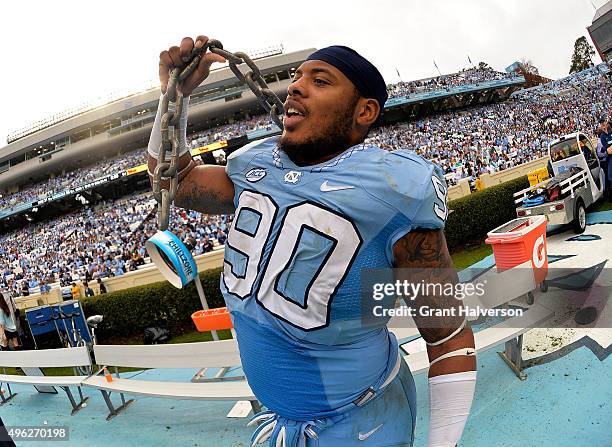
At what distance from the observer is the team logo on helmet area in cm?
142

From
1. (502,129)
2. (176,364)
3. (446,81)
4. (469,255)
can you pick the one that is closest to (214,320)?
(176,364)

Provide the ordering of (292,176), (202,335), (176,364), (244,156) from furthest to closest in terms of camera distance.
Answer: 1. (202,335)
2. (176,364)
3. (244,156)
4. (292,176)

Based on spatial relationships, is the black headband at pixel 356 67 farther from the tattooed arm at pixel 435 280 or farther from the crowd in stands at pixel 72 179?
the crowd in stands at pixel 72 179

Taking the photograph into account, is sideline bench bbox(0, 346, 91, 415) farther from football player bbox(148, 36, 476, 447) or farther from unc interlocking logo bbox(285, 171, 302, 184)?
unc interlocking logo bbox(285, 171, 302, 184)

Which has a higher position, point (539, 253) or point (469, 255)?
point (539, 253)

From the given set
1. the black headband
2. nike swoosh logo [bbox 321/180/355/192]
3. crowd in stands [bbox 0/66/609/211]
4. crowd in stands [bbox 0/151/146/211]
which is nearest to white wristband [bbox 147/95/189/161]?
the black headband

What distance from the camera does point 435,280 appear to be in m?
1.22

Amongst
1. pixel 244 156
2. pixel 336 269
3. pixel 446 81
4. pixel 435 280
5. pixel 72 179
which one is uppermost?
pixel 72 179

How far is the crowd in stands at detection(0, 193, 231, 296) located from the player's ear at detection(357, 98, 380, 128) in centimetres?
1419

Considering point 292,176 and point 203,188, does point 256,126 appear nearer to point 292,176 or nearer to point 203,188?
point 203,188

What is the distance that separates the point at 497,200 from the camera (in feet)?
34.0

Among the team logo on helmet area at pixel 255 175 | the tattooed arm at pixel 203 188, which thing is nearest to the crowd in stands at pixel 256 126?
the tattooed arm at pixel 203 188

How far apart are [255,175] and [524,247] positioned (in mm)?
4216

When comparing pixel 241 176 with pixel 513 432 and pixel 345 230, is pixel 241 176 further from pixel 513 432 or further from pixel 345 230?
pixel 513 432
